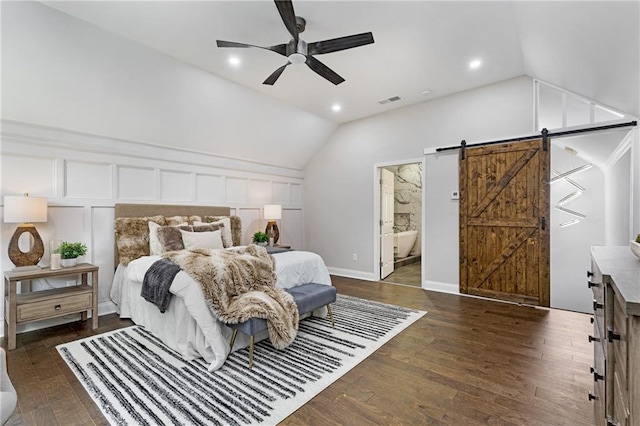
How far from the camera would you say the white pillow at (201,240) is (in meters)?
3.82

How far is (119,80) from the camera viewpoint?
11.3 feet

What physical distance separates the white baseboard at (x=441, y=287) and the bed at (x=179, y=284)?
210cm

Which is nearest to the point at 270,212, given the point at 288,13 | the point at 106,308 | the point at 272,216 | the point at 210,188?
the point at 272,216

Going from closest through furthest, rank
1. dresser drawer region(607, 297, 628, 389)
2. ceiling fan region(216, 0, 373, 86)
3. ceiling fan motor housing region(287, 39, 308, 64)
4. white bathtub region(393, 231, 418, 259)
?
1. dresser drawer region(607, 297, 628, 389)
2. ceiling fan region(216, 0, 373, 86)
3. ceiling fan motor housing region(287, 39, 308, 64)
4. white bathtub region(393, 231, 418, 259)

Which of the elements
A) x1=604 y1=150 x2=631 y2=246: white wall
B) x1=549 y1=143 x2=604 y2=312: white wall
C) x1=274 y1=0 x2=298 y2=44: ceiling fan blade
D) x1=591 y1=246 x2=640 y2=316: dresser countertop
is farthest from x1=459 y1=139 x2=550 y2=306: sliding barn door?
x1=274 y1=0 x2=298 y2=44: ceiling fan blade

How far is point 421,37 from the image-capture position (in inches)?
125

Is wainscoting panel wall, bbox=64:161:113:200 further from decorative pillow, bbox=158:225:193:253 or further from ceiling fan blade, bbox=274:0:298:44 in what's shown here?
ceiling fan blade, bbox=274:0:298:44

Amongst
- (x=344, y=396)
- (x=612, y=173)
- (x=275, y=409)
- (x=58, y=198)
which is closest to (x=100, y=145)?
(x=58, y=198)

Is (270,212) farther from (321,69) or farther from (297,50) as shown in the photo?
(297,50)

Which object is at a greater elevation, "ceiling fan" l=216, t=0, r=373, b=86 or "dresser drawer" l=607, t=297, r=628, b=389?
"ceiling fan" l=216, t=0, r=373, b=86

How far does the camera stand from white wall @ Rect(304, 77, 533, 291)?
14.4 feet

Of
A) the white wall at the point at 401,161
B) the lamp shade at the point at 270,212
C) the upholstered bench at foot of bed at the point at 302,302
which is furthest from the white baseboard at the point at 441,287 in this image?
the lamp shade at the point at 270,212

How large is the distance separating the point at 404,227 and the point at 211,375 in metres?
6.85

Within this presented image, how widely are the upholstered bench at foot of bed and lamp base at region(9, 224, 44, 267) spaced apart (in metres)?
2.37
